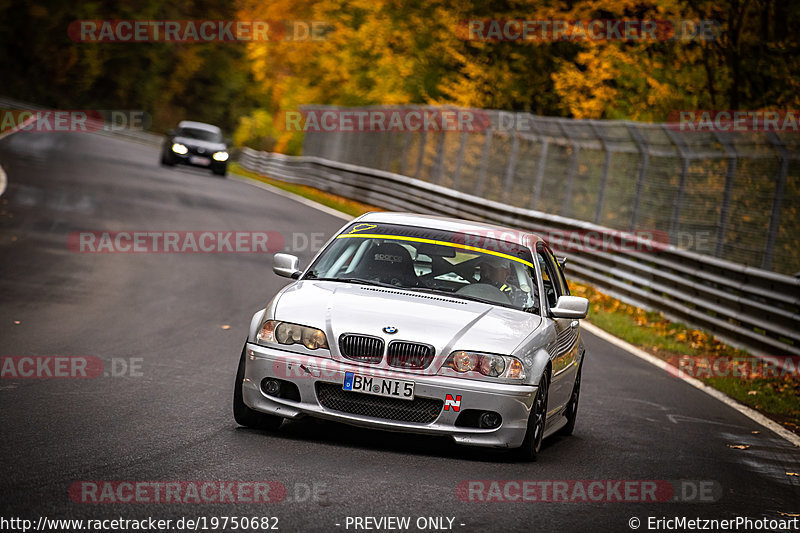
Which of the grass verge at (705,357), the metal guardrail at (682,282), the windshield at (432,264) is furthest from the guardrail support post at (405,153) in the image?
the windshield at (432,264)

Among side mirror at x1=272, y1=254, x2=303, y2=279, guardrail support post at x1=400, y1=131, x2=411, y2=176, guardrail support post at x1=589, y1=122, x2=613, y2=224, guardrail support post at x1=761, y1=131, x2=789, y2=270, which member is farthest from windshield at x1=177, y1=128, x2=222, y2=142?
side mirror at x1=272, y1=254, x2=303, y2=279

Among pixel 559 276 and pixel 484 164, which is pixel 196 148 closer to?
pixel 484 164

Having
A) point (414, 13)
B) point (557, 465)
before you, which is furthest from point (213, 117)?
point (557, 465)

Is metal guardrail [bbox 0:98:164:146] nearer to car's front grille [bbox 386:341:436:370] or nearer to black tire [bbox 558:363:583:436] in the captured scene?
black tire [bbox 558:363:583:436]

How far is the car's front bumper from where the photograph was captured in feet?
22.9

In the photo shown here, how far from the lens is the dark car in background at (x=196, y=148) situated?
124 ft

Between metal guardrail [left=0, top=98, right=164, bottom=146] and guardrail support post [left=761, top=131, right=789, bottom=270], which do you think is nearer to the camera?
guardrail support post [left=761, top=131, right=789, bottom=270]

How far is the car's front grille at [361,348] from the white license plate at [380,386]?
11 cm

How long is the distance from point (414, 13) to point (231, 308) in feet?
107

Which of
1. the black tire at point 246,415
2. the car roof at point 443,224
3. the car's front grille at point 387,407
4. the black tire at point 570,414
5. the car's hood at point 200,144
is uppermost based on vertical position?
the car roof at point 443,224

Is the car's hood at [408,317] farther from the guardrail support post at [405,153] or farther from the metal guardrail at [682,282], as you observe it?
the guardrail support post at [405,153]

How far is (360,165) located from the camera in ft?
121

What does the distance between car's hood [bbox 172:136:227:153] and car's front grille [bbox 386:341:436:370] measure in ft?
105

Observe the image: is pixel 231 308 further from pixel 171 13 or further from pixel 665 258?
pixel 171 13
